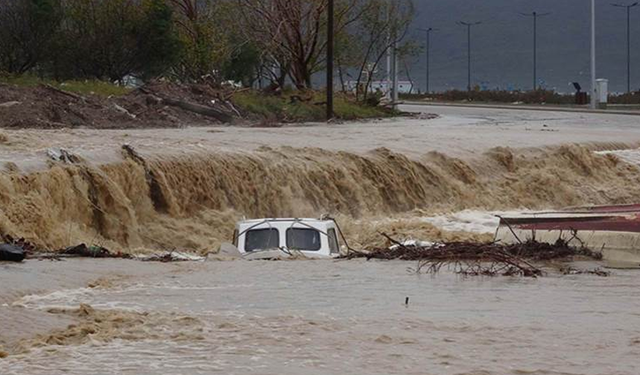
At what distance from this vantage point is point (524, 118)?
56.5m

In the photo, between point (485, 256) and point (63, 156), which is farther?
point (63, 156)

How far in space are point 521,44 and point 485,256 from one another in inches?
5572

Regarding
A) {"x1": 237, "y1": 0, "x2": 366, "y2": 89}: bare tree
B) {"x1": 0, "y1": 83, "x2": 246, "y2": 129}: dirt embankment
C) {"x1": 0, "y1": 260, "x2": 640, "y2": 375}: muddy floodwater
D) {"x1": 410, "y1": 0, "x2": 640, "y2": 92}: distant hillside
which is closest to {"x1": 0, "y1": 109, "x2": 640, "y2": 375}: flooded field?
{"x1": 0, "y1": 260, "x2": 640, "y2": 375}: muddy floodwater

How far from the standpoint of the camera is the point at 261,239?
20.6m

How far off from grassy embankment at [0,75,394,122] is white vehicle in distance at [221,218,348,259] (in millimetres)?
20239

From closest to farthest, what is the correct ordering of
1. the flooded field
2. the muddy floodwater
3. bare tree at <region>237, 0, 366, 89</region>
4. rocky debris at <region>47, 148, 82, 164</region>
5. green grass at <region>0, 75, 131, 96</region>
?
the muddy floodwater, the flooded field, rocky debris at <region>47, 148, 82, 164</region>, green grass at <region>0, 75, 131, 96</region>, bare tree at <region>237, 0, 366, 89</region>

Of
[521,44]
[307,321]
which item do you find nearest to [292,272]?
[307,321]

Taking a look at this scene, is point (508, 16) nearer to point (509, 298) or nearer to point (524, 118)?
point (524, 118)

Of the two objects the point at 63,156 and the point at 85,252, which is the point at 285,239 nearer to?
the point at 85,252

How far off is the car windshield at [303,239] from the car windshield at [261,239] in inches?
8.3

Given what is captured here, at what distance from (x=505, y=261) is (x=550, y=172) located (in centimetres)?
1724

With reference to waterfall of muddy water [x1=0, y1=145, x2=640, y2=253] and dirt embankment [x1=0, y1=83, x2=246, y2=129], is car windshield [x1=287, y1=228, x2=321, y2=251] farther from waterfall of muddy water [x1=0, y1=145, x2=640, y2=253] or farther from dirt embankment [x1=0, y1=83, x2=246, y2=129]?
dirt embankment [x1=0, y1=83, x2=246, y2=129]

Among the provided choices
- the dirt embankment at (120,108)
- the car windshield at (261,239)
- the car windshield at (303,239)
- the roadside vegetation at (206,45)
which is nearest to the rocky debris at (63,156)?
the car windshield at (261,239)

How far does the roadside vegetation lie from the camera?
48.0 m
